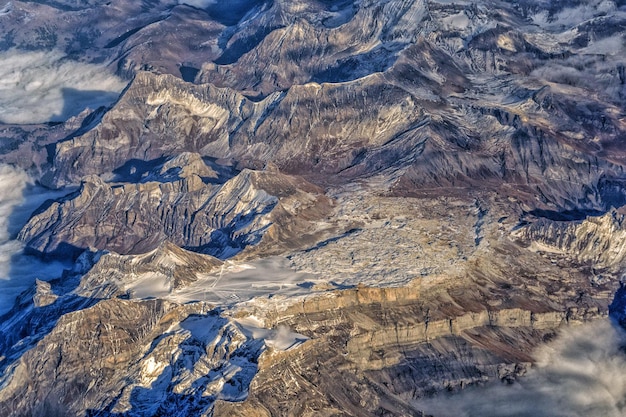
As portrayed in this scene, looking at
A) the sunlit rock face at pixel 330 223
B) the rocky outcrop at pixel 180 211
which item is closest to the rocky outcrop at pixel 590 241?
the sunlit rock face at pixel 330 223

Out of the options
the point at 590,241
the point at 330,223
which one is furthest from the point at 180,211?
the point at 590,241

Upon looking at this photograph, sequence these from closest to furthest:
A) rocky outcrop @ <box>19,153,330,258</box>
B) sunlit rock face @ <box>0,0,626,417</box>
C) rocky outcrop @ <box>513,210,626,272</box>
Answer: sunlit rock face @ <box>0,0,626,417</box> < rocky outcrop @ <box>513,210,626,272</box> < rocky outcrop @ <box>19,153,330,258</box>

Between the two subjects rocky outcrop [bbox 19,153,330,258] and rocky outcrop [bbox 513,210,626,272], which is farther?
rocky outcrop [bbox 19,153,330,258]

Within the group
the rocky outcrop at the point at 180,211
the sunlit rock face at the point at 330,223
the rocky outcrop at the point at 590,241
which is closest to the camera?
the sunlit rock face at the point at 330,223

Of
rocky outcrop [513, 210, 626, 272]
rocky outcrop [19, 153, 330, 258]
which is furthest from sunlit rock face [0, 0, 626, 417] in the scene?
rocky outcrop [19, 153, 330, 258]

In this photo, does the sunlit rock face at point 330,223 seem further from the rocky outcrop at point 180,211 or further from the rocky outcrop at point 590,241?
the rocky outcrop at point 180,211

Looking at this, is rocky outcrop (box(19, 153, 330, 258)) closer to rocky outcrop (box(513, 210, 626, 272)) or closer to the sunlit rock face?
the sunlit rock face

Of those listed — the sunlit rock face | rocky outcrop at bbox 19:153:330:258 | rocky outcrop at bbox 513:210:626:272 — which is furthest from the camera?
rocky outcrop at bbox 19:153:330:258

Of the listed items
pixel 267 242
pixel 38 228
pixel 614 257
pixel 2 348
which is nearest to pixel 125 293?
pixel 2 348

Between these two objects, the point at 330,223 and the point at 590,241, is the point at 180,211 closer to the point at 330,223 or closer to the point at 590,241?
the point at 330,223
